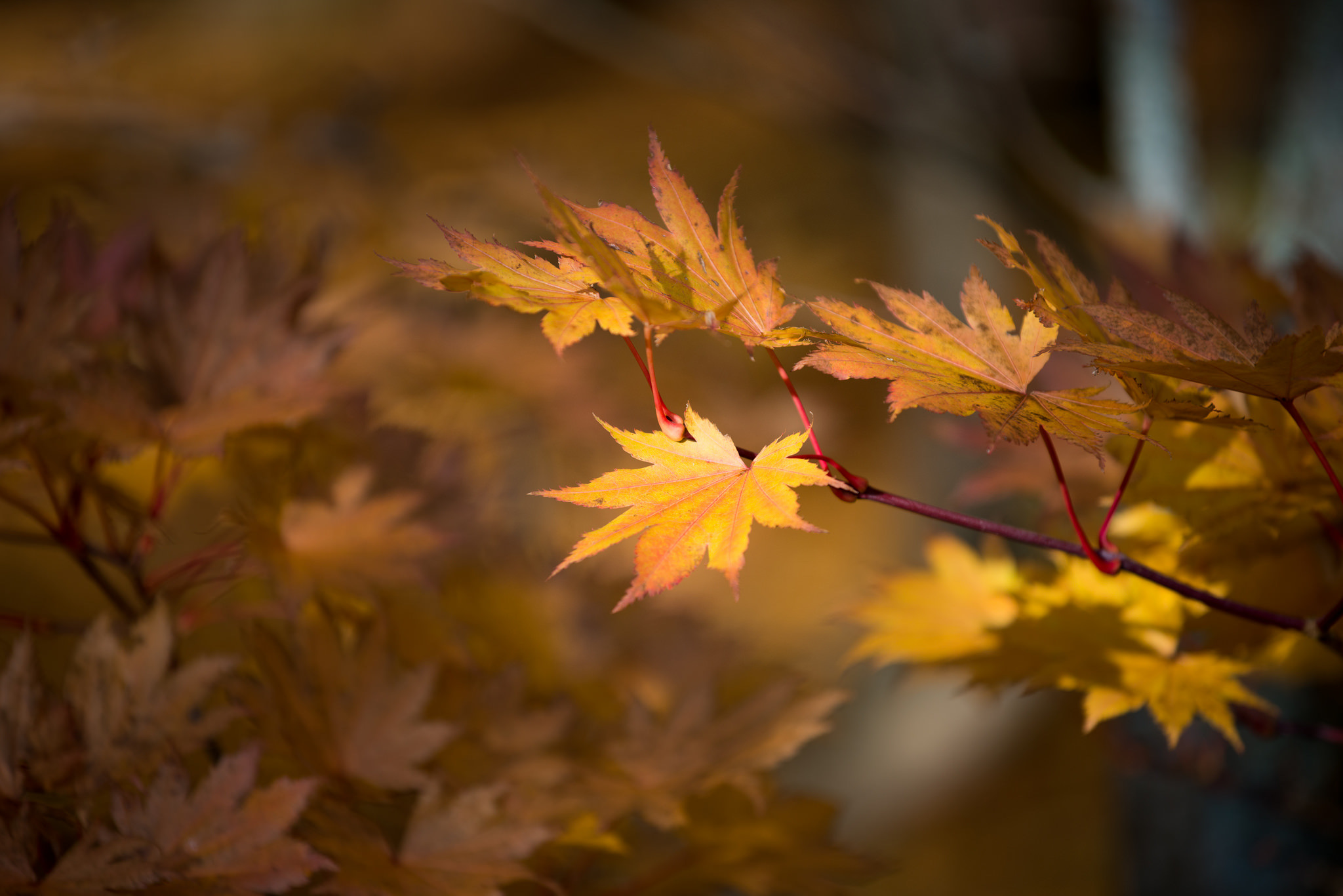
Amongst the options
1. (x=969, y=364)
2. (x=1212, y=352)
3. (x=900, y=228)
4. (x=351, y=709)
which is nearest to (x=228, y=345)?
(x=351, y=709)

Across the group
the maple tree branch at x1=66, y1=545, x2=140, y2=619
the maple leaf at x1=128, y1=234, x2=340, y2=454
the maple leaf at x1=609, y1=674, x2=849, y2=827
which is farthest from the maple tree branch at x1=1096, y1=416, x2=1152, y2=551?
the maple tree branch at x1=66, y1=545, x2=140, y2=619

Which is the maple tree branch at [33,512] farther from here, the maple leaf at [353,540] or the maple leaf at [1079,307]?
the maple leaf at [1079,307]

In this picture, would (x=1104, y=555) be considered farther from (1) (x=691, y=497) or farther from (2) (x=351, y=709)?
(2) (x=351, y=709)

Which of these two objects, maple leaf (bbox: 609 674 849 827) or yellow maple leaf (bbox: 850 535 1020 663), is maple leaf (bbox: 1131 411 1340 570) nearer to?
yellow maple leaf (bbox: 850 535 1020 663)

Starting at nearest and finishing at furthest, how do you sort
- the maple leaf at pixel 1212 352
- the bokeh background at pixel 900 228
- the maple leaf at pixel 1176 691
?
the maple leaf at pixel 1212 352, the maple leaf at pixel 1176 691, the bokeh background at pixel 900 228

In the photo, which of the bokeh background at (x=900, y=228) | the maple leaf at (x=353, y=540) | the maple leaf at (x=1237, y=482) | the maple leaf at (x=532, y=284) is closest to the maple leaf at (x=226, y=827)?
the maple leaf at (x=353, y=540)

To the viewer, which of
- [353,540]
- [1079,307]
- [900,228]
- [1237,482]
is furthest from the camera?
[900,228]
